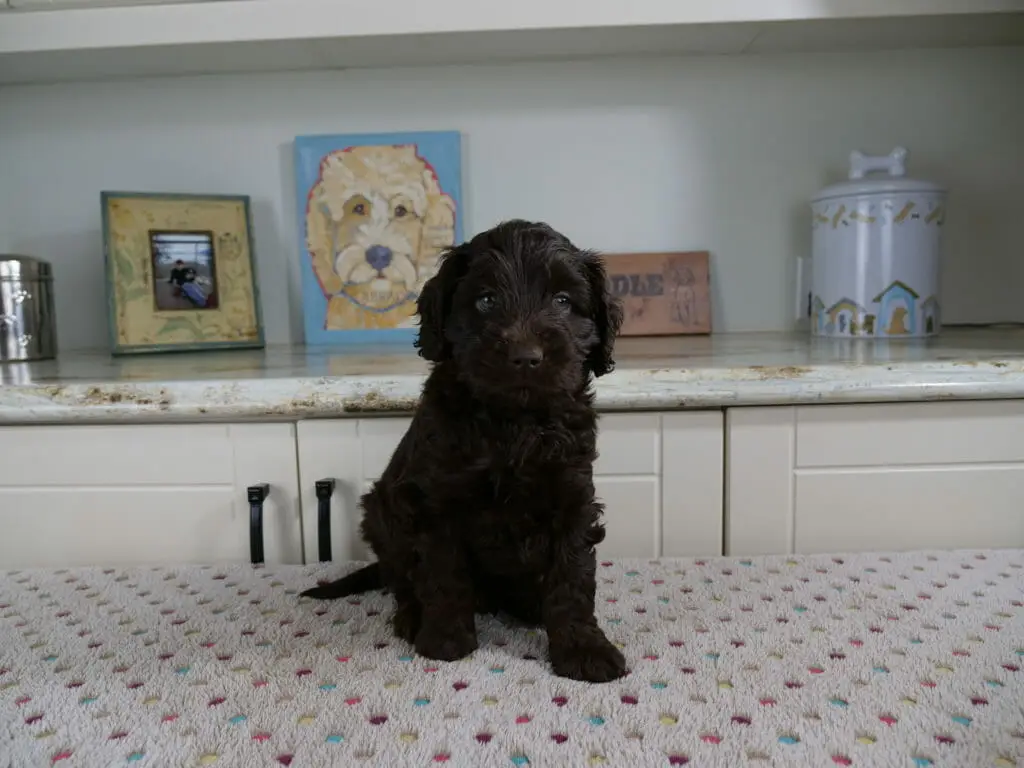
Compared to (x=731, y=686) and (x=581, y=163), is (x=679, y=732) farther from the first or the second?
(x=581, y=163)

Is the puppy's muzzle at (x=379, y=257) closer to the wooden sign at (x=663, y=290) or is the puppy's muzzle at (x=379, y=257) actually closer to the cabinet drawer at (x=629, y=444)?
the wooden sign at (x=663, y=290)

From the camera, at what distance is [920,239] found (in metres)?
1.39

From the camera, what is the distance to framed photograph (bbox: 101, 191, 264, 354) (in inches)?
58.9

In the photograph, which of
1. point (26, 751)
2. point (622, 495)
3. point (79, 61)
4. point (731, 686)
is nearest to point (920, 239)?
point (622, 495)

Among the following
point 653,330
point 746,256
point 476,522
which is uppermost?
point 746,256

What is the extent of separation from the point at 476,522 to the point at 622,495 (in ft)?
1.18

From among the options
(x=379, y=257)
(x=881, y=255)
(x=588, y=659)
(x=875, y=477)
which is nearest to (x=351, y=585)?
(x=588, y=659)

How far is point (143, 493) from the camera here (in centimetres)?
107

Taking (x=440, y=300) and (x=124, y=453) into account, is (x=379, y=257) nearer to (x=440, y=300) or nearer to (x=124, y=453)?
(x=124, y=453)

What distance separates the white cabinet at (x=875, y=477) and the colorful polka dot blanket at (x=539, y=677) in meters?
0.12

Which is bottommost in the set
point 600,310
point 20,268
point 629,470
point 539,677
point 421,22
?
point 539,677

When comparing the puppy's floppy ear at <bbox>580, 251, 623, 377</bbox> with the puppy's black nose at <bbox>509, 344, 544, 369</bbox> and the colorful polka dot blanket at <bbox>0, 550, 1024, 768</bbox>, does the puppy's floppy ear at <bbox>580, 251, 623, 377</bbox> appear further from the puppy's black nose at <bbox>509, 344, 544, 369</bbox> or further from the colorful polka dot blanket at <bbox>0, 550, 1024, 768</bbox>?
the colorful polka dot blanket at <bbox>0, 550, 1024, 768</bbox>

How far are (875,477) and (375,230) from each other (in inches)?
40.9

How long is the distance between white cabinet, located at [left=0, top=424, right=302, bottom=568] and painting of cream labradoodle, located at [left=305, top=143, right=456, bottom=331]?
0.59m
